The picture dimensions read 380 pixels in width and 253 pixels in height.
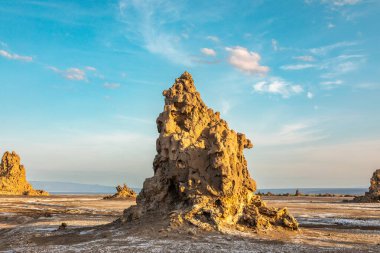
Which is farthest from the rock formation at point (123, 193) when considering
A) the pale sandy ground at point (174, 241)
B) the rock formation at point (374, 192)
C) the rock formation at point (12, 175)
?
the pale sandy ground at point (174, 241)

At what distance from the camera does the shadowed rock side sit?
22281 millimetres

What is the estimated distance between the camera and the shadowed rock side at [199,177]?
2228cm

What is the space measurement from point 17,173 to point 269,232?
7689 centimetres

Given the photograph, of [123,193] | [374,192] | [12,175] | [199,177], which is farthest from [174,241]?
[12,175]

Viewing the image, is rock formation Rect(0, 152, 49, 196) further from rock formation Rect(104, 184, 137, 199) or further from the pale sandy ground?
the pale sandy ground

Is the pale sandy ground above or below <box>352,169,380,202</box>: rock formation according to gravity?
below

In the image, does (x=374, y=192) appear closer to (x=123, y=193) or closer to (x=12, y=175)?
(x=123, y=193)

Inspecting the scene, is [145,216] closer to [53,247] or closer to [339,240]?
[53,247]

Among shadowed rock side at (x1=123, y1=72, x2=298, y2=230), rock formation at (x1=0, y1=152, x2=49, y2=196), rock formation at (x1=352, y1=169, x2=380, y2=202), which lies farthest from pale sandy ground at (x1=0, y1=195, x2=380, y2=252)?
rock formation at (x1=0, y1=152, x2=49, y2=196)

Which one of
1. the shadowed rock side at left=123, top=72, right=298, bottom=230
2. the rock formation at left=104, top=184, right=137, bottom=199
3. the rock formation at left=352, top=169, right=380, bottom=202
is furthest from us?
the rock formation at left=104, top=184, right=137, bottom=199

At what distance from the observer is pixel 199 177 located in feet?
77.1

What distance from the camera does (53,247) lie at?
18.5m

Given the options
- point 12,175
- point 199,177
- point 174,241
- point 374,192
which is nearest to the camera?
point 174,241

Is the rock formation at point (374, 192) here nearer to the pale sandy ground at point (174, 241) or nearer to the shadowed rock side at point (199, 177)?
the pale sandy ground at point (174, 241)
